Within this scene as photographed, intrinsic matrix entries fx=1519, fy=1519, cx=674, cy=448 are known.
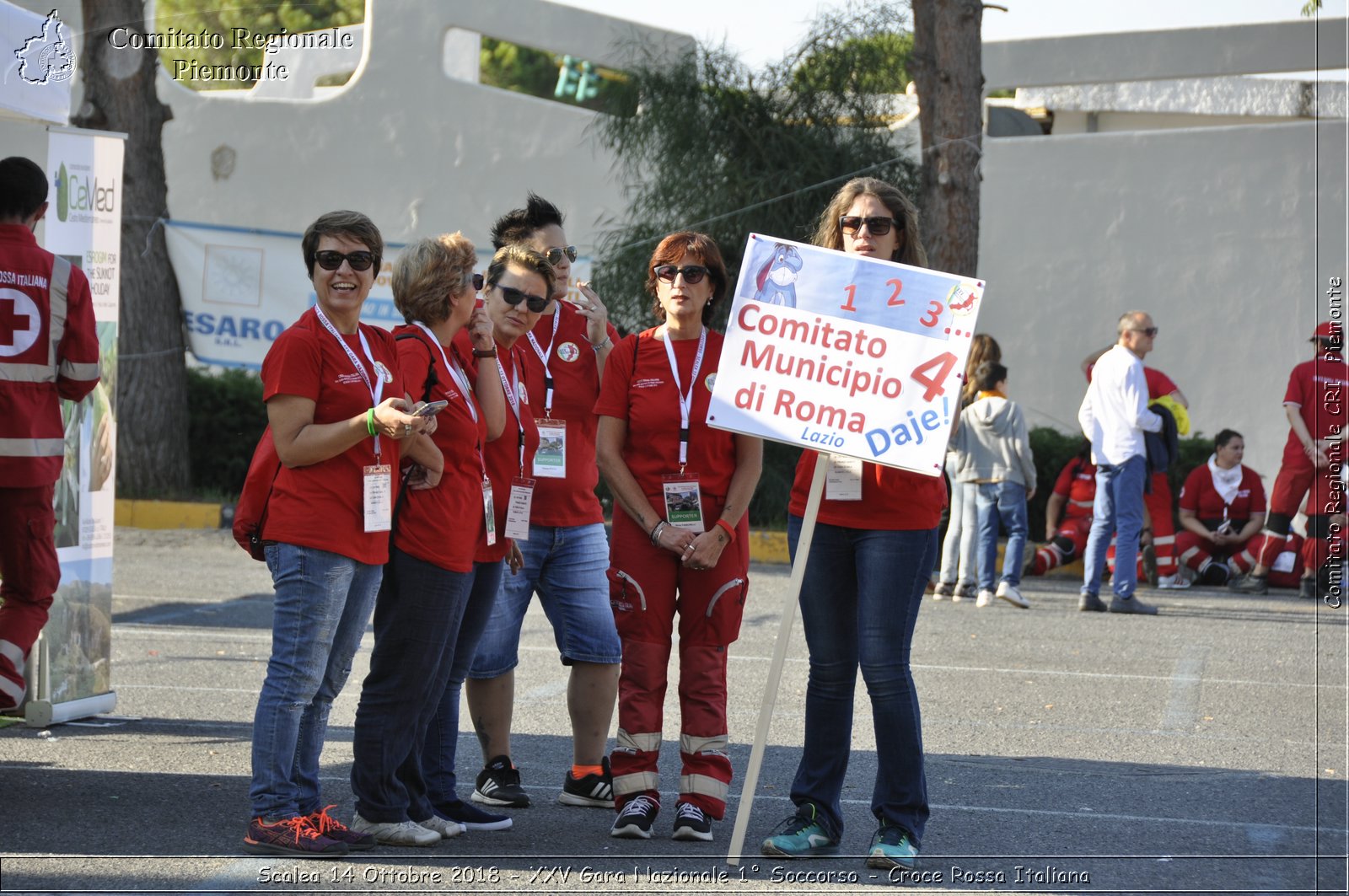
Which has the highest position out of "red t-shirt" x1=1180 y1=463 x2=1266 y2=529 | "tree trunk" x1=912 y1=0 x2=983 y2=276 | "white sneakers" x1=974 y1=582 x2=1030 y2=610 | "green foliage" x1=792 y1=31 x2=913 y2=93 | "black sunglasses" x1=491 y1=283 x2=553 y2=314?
"green foliage" x1=792 y1=31 x2=913 y2=93

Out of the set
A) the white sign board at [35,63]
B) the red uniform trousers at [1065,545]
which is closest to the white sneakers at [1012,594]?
the red uniform trousers at [1065,545]

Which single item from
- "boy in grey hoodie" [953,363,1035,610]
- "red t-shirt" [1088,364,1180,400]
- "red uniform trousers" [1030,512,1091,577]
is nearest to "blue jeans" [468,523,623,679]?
"boy in grey hoodie" [953,363,1035,610]

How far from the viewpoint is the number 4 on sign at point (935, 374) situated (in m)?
4.86

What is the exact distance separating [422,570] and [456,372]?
673 mm

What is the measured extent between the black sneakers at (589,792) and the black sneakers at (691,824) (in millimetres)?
548

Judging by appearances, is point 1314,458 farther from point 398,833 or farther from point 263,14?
point 263,14

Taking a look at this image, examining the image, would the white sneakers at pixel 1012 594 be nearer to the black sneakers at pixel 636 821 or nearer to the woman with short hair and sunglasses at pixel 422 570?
the black sneakers at pixel 636 821

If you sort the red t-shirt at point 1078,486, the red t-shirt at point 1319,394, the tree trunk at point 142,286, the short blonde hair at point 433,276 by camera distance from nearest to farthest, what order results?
the short blonde hair at point 433,276 < the red t-shirt at point 1319,394 < the red t-shirt at point 1078,486 < the tree trunk at point 142,286

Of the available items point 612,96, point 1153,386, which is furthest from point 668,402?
point 612,96

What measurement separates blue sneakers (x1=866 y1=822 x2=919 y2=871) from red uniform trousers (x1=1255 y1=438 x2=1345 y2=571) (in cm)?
909

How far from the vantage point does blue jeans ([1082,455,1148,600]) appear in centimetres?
1144

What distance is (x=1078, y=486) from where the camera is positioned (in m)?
13.5

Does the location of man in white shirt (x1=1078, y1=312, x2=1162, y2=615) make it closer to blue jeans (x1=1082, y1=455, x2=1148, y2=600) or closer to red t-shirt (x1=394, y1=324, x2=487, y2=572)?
blue jeans (x1=1082, y1=455, x2=1148, y2=600)

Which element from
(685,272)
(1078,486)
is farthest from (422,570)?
(1078,486)
